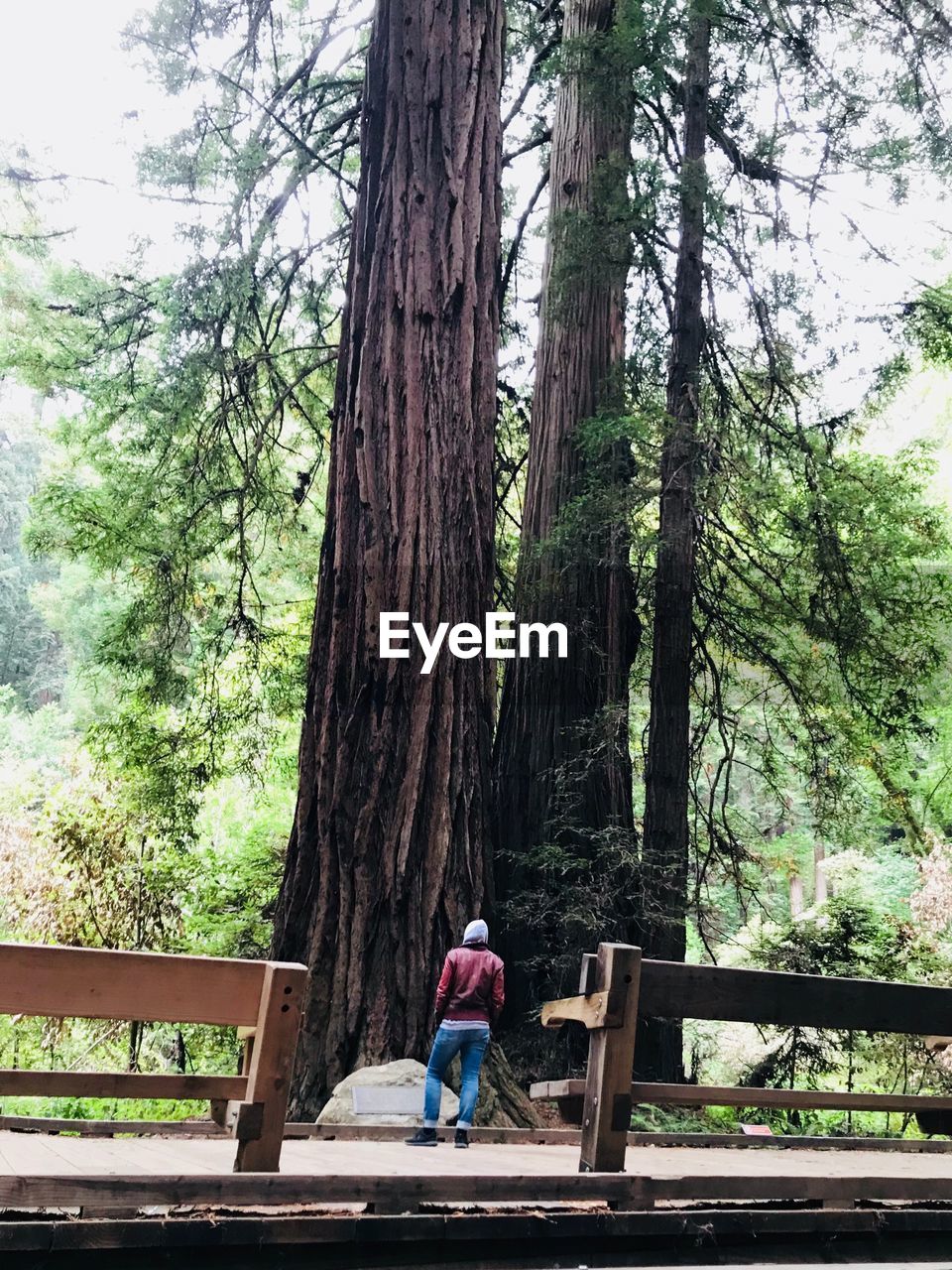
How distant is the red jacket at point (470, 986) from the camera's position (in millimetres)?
5453

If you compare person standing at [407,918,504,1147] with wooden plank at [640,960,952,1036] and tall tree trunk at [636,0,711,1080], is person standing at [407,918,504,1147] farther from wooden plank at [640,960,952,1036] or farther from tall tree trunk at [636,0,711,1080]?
tall tree trunk at [636,0,711,1080]

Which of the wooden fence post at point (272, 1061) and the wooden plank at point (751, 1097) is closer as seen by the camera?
the wooden fence post at point (272, 1061)

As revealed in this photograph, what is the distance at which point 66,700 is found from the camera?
40000 millimetres

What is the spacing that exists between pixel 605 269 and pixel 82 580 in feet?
93.5

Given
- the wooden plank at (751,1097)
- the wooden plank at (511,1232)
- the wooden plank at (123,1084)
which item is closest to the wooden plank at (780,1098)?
the wooden plank at (751,1097)

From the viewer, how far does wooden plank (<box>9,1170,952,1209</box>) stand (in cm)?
290

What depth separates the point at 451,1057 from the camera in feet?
17.9

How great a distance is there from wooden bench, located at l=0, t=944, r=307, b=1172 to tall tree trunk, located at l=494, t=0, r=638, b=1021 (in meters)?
4.35

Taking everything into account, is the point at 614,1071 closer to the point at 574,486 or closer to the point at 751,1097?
the point at 751,1097

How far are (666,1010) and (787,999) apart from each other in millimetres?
497

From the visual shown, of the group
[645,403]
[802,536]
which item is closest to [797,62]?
[645,403]

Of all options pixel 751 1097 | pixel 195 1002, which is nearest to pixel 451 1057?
pixel 751 1097

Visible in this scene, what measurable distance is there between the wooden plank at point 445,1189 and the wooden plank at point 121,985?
0.42m

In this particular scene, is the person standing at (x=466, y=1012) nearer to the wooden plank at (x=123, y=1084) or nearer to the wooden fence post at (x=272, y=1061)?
the wooden plank at (x=123, y=1084)
